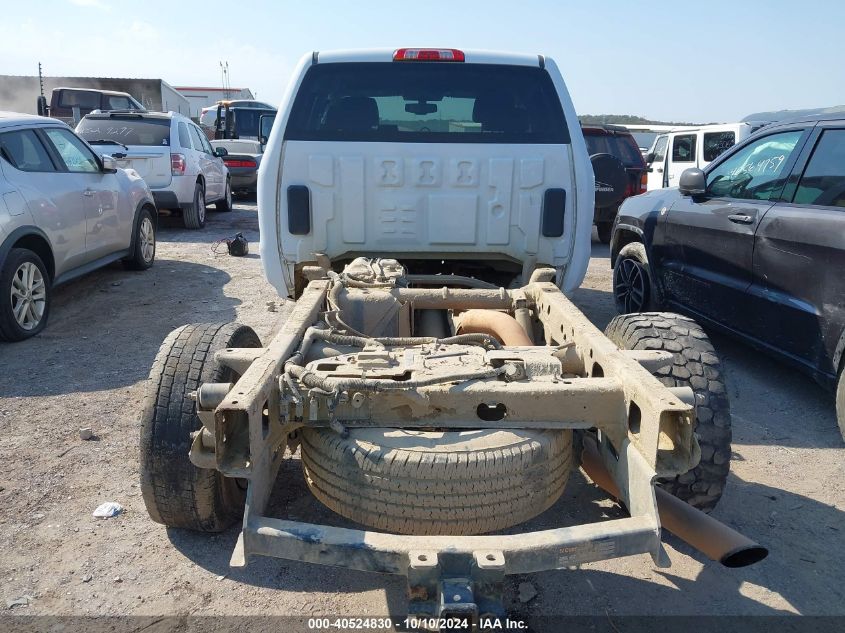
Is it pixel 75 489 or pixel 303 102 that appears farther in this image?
pixel 303 102

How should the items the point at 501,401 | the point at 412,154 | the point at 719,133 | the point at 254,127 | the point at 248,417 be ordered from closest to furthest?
1. the point at 248,417
2. the point at 501,401
3. the point at 412,154
4. the point at 719,133
5. the point at 254,127

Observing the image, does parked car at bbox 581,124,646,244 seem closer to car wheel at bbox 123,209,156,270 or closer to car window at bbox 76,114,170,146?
car wheel at bbox 123,209,156,270

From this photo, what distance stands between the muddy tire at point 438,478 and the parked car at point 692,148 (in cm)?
1073

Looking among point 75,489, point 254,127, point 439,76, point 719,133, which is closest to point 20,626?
point 75,489

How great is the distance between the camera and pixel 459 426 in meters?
2.59

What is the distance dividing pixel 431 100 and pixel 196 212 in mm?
8301

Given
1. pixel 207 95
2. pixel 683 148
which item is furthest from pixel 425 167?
pixel 207 95

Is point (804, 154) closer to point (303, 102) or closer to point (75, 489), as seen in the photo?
point (303, 102)

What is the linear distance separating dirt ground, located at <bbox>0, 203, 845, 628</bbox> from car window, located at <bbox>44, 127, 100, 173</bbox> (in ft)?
8.08

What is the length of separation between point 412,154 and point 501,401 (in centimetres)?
218

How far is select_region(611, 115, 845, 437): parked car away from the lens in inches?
166

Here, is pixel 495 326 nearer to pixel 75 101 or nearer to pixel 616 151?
pixel 616 151

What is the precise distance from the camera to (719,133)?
12.6 metres

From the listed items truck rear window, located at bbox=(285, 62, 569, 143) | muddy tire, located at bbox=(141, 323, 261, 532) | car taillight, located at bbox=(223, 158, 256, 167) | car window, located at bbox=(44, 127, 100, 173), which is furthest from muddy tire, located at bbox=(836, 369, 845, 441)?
car taillight, located at bbox=(223, 158, 256, 167)
